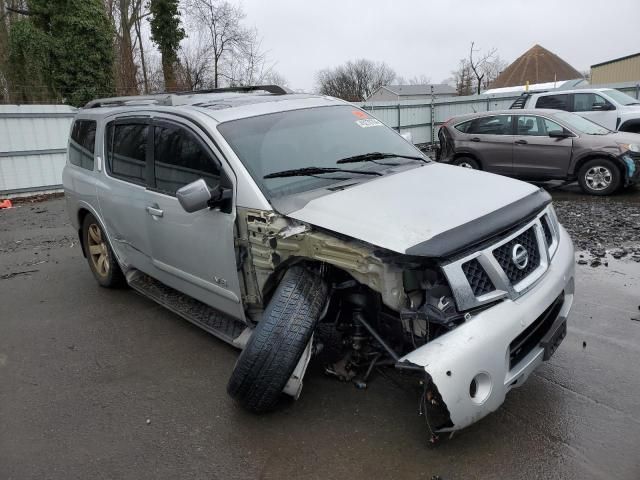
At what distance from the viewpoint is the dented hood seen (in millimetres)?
2527

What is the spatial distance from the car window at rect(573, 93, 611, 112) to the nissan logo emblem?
468 inches

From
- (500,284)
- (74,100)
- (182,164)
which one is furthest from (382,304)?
(74,100)

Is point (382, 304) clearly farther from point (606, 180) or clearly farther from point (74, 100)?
point (74, 100)

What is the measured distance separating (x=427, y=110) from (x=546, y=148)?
11.0 m

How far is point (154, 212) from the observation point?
13.0 feet

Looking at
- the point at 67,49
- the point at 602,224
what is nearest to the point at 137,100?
the point at 602,224

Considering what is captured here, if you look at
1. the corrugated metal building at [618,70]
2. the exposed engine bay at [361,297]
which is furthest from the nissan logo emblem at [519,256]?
the corrugated metal building at [618,70]

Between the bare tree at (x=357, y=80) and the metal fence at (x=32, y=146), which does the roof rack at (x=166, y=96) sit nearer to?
the metal fence at (x=32, y=146)

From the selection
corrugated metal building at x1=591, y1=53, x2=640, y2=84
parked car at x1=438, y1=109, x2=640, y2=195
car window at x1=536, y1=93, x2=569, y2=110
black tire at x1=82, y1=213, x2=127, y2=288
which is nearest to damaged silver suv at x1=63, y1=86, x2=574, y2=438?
black tire at x1=82, y1=213, x2=127, y2=288

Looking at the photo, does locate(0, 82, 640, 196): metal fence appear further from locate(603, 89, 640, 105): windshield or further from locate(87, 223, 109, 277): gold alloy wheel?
locate(603, 89, 640, 105): windshield

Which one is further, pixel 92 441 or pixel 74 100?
pixel 74 100

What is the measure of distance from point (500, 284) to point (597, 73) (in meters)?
45.1

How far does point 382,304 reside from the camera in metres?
2.93

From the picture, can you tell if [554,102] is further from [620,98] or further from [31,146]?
[31,146]
